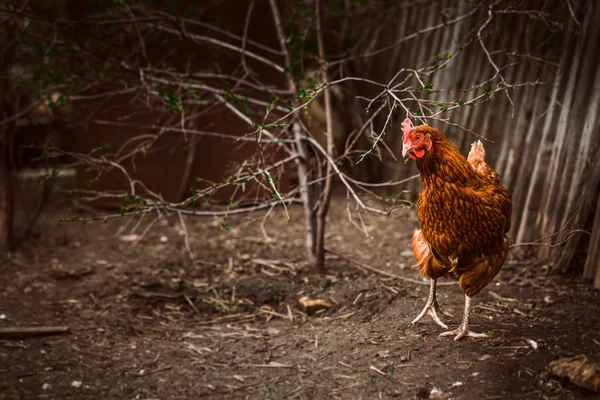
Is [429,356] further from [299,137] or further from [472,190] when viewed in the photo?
[299,137]

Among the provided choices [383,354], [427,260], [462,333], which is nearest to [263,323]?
[383,354]

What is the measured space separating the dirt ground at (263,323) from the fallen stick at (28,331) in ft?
0.20

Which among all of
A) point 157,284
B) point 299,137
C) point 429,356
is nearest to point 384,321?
point 429,356

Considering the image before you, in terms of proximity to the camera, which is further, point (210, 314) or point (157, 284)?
point (157, 284)

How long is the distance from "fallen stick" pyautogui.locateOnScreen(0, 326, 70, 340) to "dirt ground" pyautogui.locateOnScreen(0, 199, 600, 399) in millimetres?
62

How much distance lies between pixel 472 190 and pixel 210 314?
7.48 feet

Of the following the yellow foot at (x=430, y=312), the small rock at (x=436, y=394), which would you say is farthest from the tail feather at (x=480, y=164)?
the small rock at (x=436, y=394)

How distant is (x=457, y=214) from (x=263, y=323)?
1783mm

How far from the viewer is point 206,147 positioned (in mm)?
6812

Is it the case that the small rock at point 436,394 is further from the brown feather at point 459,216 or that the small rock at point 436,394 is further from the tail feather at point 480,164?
Answer: the tail feather at point 480,164

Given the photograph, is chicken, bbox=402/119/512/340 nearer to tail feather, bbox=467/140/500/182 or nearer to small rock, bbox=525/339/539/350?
tail feather, bbox=467/140/500/182

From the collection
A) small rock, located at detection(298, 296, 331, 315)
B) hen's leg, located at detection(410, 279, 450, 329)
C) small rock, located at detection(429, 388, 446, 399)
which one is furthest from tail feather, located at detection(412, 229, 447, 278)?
small rock, located at detection(298, 296, 331, 315)

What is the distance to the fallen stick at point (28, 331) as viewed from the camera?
12.5 feet

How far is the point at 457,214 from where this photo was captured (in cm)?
313
